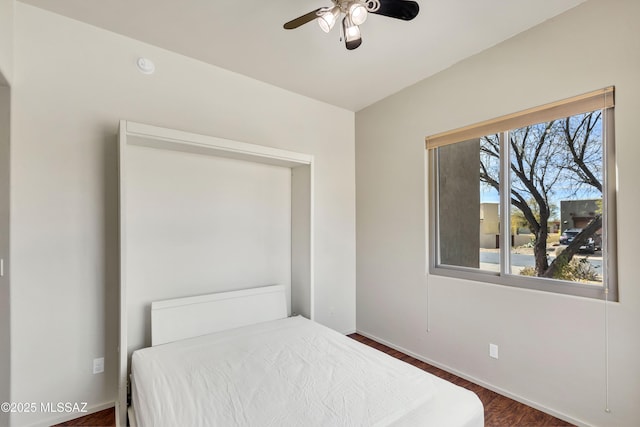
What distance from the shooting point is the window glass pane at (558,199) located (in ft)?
6.58

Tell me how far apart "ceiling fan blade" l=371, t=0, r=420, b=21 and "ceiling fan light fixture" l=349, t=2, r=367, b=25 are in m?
0.07

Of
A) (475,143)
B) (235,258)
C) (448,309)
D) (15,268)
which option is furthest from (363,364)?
(15,268)

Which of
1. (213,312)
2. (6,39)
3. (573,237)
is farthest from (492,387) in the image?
(6,39)

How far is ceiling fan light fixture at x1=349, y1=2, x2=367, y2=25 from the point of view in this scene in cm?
157

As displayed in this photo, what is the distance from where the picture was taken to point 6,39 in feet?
5.94

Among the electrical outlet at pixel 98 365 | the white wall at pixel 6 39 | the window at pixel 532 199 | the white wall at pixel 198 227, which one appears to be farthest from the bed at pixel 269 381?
the white wall at pixel 6 39

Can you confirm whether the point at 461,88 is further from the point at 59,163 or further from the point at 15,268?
the point at 15,268

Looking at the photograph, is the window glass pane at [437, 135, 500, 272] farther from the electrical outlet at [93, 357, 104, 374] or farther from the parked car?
the electrical outlet at [93, 357, 104, 374]

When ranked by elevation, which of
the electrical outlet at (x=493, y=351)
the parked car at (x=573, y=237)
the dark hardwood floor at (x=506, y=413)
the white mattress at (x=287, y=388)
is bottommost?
the dark hardwood floor at (x=506, y=413)

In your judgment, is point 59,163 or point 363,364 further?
point 59,163

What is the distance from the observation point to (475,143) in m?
2.70

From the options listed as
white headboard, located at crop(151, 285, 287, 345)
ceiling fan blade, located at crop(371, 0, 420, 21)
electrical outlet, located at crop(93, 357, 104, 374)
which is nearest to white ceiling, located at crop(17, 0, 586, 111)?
ceiling fan blade, located at crop(371, 0, 420, 21)

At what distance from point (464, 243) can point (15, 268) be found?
341cm

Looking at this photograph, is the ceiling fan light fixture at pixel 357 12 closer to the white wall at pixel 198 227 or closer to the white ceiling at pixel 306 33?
the white ceiling at pixel 306 33
